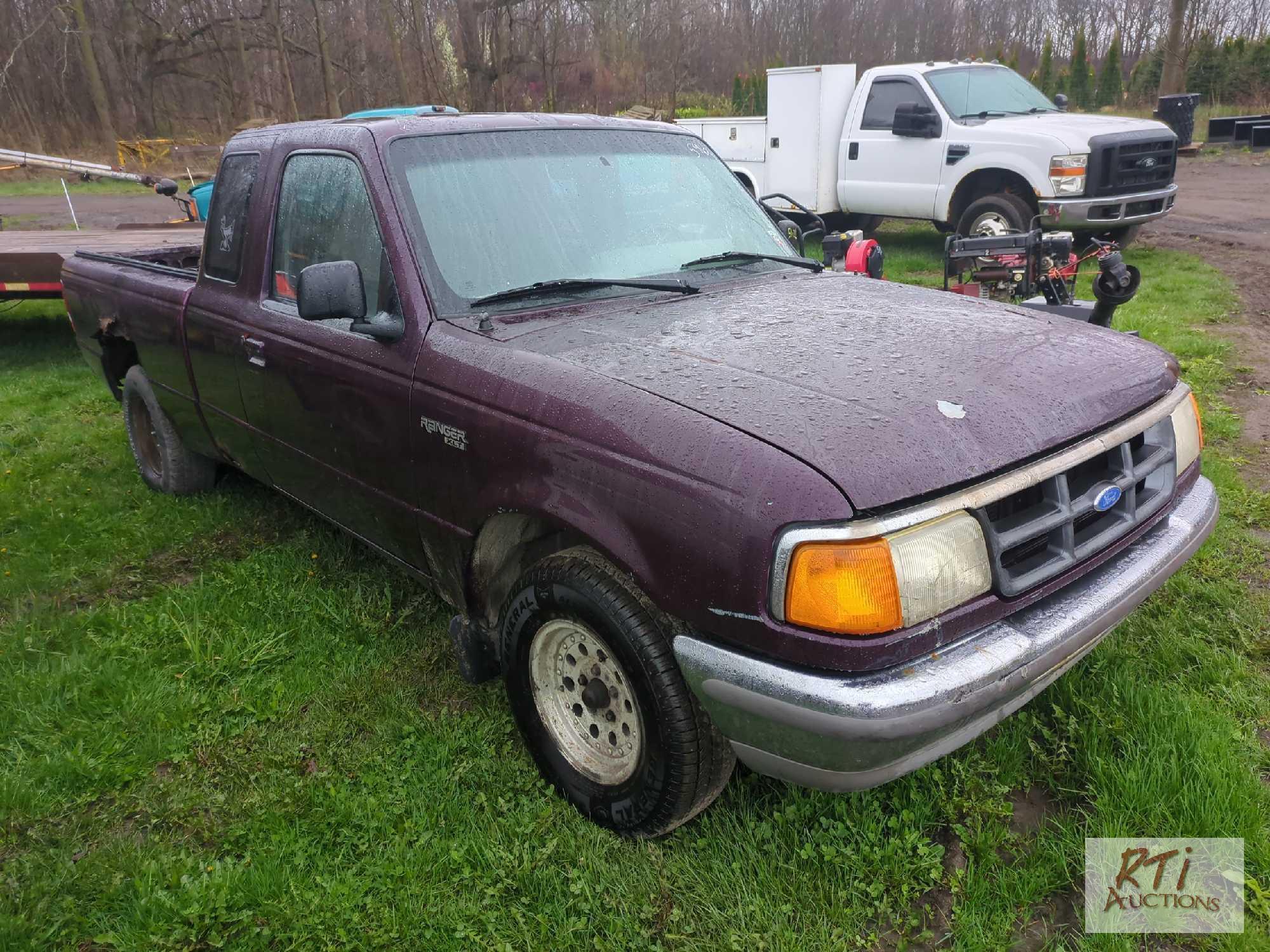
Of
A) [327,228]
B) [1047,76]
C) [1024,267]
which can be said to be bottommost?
[1024,267]

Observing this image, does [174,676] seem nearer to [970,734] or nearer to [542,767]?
[542,767]

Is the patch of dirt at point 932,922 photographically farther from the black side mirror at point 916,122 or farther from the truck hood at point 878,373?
A: the black side mirror at point 916,122

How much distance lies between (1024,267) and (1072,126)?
485cm

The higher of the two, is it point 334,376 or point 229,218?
point 229,218

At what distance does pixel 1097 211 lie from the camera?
9.59 m

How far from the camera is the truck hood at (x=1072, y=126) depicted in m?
9.48

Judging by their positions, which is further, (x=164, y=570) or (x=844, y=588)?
(x=164, y=570)

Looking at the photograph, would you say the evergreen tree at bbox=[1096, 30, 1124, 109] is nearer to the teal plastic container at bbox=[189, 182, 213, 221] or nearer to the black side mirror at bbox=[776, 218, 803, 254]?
the teal plastic container at bbox=[189, 182, 213, 221]

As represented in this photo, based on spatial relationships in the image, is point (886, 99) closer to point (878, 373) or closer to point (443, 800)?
point (878, 373)

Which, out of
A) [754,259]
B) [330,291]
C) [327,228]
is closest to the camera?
[330,291]

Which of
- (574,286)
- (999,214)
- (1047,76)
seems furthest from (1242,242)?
(1047,76)

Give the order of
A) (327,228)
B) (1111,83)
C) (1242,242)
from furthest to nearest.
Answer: (1111,83)
(1242,242)
(327,228)

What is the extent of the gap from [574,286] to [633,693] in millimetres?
1344

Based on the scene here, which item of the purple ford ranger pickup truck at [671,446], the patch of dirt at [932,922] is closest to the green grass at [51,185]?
the purple ford ranger pickup truck at [671,446]
